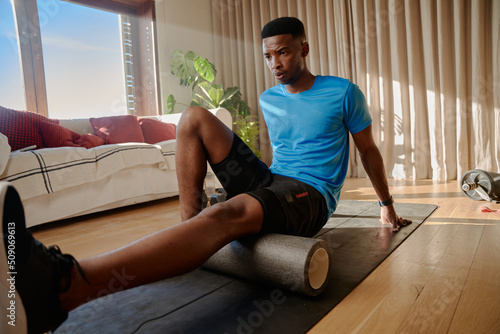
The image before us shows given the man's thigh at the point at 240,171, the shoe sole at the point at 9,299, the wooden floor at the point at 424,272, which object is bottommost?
the wooden floor at the point at 424,272

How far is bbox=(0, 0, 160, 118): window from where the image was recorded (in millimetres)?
3139

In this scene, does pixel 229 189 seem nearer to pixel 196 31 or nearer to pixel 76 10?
pixel 76 10

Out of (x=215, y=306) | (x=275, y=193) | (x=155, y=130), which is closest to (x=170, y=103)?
(x=155, y=130)

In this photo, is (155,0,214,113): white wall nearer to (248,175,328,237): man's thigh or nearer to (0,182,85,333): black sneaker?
(248,175,328,237): man's thigh

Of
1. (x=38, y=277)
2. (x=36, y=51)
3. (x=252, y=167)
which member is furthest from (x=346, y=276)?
(x=36, y=51)

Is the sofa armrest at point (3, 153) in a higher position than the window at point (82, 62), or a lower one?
lower

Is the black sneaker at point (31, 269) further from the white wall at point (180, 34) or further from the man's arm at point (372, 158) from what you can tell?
the white wall at point (180, 34)

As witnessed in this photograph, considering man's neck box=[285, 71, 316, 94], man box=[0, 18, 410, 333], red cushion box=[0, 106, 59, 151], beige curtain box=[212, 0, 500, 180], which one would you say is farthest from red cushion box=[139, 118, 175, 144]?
man's neck box=[285, 71, 316, 94]

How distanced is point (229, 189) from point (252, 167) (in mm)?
115

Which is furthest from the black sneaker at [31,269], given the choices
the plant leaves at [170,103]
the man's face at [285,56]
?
the plant leaves at [170,103]

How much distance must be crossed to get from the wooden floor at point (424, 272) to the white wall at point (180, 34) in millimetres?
2308

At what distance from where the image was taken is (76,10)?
141 inches

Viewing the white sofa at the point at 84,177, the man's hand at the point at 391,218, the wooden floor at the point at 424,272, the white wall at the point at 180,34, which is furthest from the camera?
the white wall at the point at 180,34

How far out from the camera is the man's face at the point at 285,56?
1.35 meters
